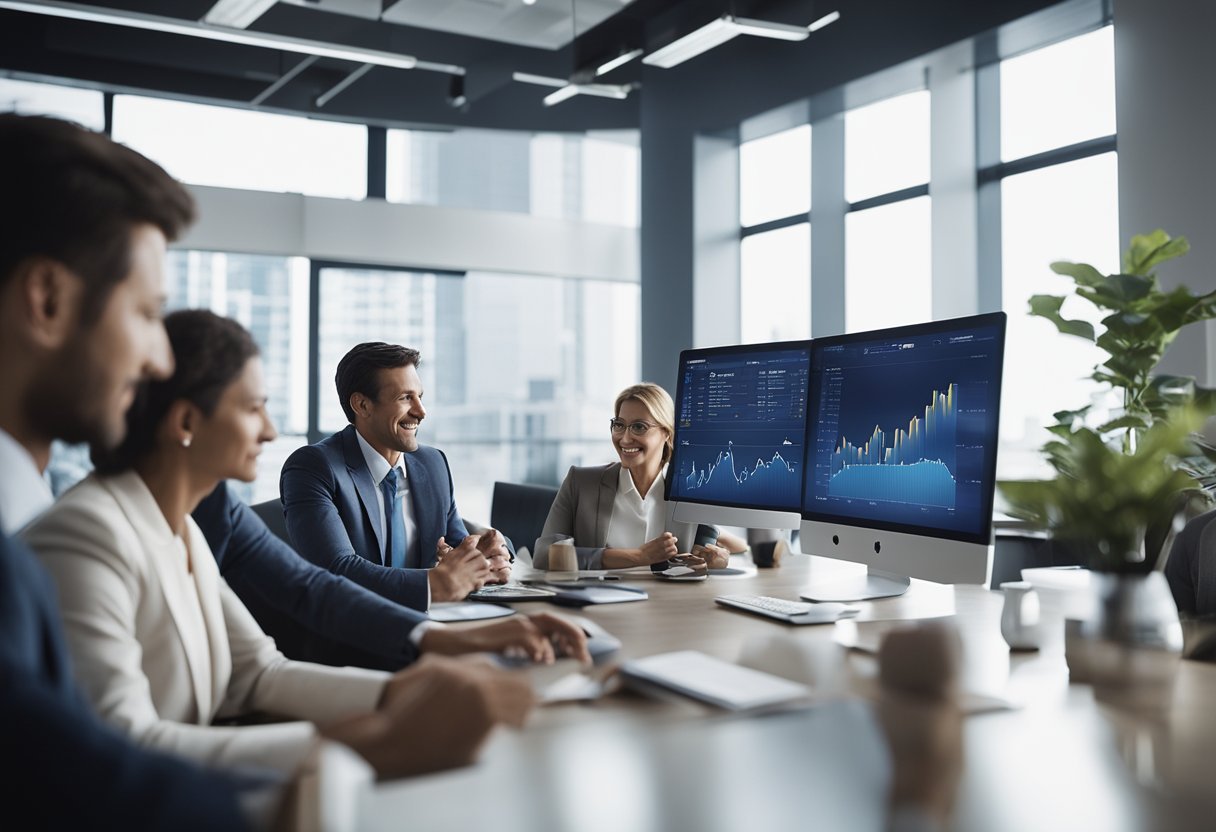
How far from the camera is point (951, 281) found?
5707 millimetres

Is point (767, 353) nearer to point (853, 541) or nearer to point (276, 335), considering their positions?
point (853, 541)

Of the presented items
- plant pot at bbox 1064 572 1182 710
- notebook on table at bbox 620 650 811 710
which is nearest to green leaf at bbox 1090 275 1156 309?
plant pot at bbox 1064 572 1182 710

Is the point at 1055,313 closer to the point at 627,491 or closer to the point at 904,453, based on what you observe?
the point at 904,453

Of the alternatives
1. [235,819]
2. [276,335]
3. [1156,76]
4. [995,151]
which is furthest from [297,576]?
[276,335]

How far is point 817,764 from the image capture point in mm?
958

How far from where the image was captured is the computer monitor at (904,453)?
1.79 metres

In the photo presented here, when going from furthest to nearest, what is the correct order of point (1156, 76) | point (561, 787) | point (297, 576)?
point (1156, 76) < point (297, 576) < point (561, 787)

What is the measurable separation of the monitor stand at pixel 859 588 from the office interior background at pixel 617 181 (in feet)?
8.25

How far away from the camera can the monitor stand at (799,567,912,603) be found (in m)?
2.12

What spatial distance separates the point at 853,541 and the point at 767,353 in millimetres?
629

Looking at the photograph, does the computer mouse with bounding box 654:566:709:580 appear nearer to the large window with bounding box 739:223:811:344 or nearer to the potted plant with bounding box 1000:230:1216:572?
the potted plant with bounding box 1000:230:1216:572

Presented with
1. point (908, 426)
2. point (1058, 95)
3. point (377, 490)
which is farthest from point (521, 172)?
point (908, 426)

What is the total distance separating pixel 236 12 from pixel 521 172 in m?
3.49

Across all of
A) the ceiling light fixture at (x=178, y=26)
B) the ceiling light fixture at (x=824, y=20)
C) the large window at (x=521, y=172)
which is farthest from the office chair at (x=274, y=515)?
the large window at (x=521, y=172)
